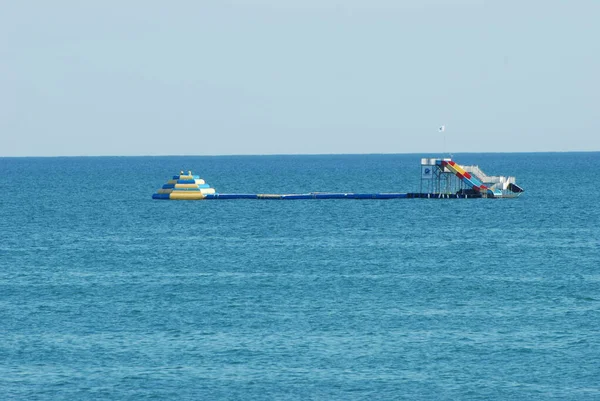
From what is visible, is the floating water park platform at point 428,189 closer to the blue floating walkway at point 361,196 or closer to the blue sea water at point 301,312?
the blue floating walkway at point 361,196

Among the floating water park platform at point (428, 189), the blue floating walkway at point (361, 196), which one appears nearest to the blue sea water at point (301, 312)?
the floating water park platform at point (428, 189)

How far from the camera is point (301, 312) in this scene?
177 feet

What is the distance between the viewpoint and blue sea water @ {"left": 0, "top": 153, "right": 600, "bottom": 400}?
4116cm

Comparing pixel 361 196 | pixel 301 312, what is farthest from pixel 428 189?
pixel 301 312

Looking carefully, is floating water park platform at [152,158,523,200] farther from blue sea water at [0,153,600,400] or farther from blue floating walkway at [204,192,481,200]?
blue sea water at [0,153,600,400]

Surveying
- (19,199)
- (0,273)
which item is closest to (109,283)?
(0,273)

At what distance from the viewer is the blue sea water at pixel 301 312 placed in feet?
135

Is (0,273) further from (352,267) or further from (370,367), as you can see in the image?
(370,367)

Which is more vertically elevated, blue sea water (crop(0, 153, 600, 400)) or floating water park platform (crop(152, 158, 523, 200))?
floating water park platform (crop(152, 158, 523, 200))

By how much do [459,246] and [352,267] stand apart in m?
15.8

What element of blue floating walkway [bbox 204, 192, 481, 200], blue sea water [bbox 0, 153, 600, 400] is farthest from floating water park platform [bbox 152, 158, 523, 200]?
blue sea water [bbox 0, 153, 600, 400]

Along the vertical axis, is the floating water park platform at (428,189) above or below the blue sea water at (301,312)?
above

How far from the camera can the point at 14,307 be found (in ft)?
182

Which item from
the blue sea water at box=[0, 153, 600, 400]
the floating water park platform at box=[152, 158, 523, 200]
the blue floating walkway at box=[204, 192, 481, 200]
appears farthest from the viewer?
the blue floating walkway at box=[204, 192, 481, 200]
